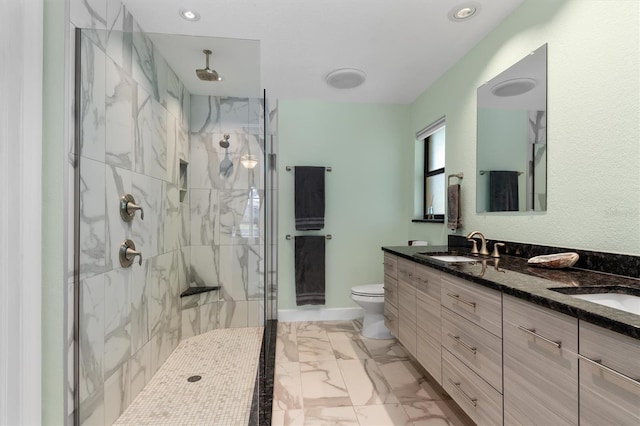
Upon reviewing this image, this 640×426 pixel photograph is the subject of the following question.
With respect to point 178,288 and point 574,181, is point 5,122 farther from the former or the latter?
point 574,181

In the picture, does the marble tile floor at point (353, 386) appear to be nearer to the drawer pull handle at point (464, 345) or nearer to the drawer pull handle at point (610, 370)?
the drawer pull handle at point (464, 345)

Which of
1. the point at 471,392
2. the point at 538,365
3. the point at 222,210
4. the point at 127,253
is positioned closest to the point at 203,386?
the point at 127,253

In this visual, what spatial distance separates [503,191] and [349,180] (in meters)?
1.55

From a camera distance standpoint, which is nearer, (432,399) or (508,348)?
(508,348)

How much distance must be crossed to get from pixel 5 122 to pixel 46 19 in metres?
0.48

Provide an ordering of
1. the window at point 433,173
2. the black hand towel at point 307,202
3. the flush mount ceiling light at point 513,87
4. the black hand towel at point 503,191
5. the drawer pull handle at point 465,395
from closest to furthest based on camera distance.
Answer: the drawer pull handle at point 465,395 < the flush mount ceiling light at point 513,87 < the black hand towel at point 503,191 < the window at point 433,173 < the black hand towel at point 307,202

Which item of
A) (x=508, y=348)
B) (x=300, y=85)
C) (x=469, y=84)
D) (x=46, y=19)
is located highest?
(x=300, y=85)

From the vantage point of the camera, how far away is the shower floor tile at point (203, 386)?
5.08 ft

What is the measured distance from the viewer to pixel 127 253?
1566 millimetres

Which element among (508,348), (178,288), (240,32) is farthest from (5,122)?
(508,348)

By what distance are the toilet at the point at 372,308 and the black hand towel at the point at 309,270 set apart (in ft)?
1.58

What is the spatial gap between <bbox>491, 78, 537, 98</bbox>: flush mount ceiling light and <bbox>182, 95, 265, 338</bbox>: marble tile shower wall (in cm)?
154

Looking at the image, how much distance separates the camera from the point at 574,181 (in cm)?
140

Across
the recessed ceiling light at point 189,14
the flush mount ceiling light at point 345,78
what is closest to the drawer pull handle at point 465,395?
the flush mount ceiling light at point 345,78
